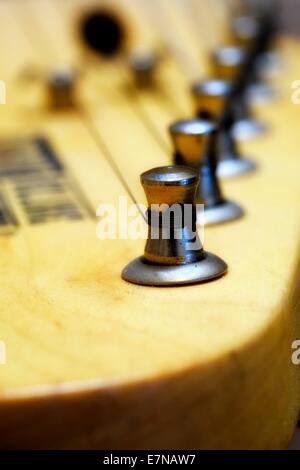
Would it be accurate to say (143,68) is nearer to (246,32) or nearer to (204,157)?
(246,32)

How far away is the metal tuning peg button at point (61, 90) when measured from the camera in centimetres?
174

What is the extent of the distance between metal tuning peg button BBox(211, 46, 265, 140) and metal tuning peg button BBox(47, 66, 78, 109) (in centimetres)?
26

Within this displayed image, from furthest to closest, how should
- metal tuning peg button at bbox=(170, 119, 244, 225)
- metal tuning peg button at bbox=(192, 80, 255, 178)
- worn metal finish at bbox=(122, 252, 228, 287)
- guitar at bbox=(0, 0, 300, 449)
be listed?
metal tuning peg button at bbox=(192, 80, 255, 178) → metal tuning peg button at bbox=(170, 119, 244, 225) → worn metal finish at bbox=(122, 252, 228, 287) → guitar at bbox=(0, 0, 300, 449)

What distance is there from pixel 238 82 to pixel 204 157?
0.79 m

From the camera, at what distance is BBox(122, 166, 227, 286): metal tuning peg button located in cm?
80

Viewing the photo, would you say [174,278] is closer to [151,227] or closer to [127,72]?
[151,227]

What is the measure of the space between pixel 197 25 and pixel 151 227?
170 cm

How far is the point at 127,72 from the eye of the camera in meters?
1.98

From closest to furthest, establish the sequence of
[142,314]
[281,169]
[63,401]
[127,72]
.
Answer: [63,401], [142,314], [281,169], [127,72]

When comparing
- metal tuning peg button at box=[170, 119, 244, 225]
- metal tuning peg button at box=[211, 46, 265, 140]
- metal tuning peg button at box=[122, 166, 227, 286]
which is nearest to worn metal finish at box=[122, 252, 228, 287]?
metal tuning peg button at box=[122, 166, 227, 286]

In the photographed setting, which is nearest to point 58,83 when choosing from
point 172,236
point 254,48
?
point 254,48

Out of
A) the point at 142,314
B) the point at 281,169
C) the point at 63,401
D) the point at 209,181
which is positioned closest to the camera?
the point at 63,401

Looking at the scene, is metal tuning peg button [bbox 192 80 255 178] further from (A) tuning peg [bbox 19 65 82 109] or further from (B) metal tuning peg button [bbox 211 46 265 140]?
(A) tuning peg [bbox 19 65 82 109]
